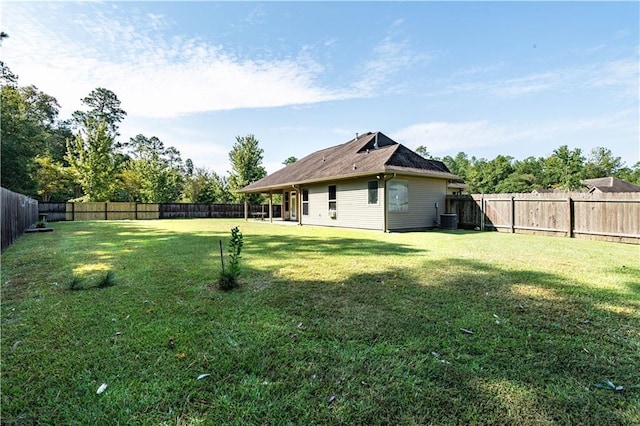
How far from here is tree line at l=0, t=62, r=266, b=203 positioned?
20750 mm

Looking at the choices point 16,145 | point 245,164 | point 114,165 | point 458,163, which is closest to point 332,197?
point 245,164

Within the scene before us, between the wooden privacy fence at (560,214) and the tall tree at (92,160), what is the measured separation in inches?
1060

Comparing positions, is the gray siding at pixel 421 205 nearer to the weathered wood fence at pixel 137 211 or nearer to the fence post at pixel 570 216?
the fence post at pixel 570 216

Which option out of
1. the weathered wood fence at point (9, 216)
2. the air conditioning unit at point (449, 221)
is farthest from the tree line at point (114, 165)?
the air conditioning unit at point (449, 221)

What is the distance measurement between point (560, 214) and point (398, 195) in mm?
5375

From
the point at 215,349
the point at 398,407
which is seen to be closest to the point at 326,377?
the point at 398,407

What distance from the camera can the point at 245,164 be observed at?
99.7ft

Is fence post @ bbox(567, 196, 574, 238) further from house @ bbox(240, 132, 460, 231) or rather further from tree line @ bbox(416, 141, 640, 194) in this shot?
tree line @ bbox(416, 141, 640, 194)

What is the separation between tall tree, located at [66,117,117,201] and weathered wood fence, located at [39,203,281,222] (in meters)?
2.46

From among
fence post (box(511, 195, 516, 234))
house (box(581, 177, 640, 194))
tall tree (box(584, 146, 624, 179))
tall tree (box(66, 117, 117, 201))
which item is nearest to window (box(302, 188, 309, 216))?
fence post (box(511, 195, 516, 234))

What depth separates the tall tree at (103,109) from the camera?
3631 cm

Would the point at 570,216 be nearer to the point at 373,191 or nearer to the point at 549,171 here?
the point at 373,191

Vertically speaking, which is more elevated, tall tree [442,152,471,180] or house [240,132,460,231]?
tall tree [442,152,471,180]

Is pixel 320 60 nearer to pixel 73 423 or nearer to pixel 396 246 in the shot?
pixel 396 246
